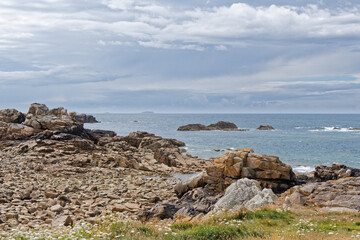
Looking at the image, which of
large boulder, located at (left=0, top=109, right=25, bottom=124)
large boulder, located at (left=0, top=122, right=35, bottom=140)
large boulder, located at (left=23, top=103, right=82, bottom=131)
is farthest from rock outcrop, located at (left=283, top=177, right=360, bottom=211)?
large boulder, located at (left=0, top=109, right=25, bottom=124)

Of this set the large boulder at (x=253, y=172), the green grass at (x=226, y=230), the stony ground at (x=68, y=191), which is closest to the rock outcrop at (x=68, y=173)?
the stony ground at (x=68, y=191)

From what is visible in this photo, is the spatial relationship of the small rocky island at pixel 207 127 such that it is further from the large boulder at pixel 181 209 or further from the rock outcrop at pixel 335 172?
the large boulder at pixel 181 209

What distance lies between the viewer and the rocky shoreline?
701 inches

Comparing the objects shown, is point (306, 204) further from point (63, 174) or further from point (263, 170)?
point (63, 174)

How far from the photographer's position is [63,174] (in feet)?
98.7

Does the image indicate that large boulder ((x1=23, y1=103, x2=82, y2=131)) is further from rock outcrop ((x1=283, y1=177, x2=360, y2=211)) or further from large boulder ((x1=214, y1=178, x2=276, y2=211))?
rock outcrop ((x1=283, y1=177, x2=360, y2=211))

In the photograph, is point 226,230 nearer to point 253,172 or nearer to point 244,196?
point 244,196

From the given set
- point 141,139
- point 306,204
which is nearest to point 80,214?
point 306,204

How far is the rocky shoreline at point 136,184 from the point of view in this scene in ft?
58.4

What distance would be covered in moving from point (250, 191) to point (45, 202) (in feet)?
41.3

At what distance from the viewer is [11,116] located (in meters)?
52.6

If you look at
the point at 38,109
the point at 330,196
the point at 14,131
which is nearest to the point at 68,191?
the point at 330,196

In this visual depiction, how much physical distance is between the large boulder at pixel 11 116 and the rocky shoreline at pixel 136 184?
7.68 metres

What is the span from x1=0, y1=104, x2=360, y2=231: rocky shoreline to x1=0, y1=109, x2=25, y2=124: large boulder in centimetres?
768
